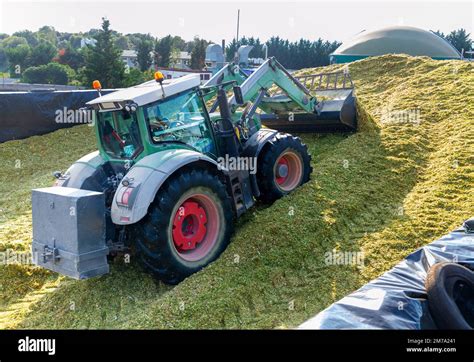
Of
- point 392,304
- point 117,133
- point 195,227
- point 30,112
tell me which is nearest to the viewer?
point 392,304

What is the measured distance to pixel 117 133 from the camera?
5.65 m

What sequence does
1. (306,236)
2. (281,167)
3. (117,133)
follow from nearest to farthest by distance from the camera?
(117,133), (306,236), (281,167)

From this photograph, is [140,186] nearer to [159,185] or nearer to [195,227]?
[159,185]

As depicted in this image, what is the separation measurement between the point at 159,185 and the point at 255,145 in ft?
6.68

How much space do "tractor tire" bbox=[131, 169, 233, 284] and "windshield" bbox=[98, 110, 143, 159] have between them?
0.78 m

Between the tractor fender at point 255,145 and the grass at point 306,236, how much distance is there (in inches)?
14.7

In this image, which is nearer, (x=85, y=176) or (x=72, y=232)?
(x=72, y=232)

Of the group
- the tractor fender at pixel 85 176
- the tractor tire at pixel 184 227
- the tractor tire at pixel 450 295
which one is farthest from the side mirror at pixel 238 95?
the tractor tire at pixel 450 295

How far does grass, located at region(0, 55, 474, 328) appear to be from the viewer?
4.79 metres

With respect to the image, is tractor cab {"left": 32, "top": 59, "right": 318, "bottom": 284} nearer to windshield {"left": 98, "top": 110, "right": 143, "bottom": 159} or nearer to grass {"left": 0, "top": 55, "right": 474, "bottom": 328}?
windshield {"left": 98, "top": 110, "right": 143, "bottom": 159}

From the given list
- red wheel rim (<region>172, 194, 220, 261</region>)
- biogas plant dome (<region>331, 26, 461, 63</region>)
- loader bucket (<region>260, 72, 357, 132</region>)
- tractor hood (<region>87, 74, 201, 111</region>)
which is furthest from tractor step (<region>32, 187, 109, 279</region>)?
biogas plant dome (<region>331, 26, 461, 63</region>)

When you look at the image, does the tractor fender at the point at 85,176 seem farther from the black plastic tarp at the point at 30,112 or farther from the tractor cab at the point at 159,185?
the black plastic tarp at the point at 30,112

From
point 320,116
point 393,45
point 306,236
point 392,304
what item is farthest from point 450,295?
point 393,45
